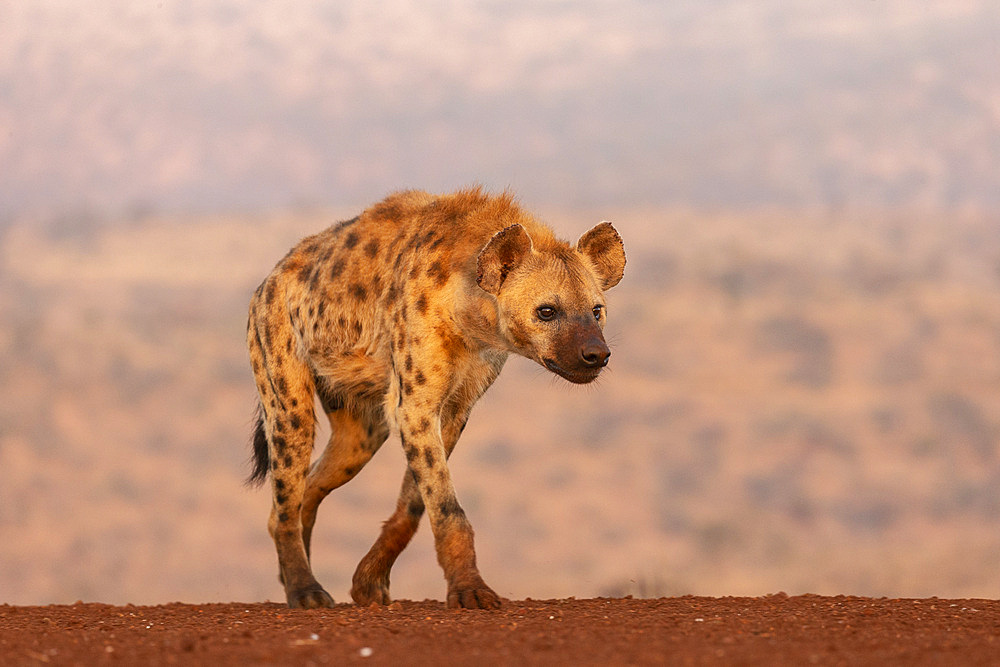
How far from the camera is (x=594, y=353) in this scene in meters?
5.57

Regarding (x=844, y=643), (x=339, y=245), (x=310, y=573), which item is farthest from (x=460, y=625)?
(x=339, y=245)

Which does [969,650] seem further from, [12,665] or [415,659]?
[12,665]

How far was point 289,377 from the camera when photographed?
705cm

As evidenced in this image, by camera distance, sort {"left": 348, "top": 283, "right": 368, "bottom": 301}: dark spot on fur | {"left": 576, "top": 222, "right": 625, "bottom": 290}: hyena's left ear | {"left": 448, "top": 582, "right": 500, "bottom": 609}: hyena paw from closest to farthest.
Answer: {"left": 448, "top": 582, "right": 500, "bottom": 609}: hyena paw → {"left": 576, "top": 222, "right": 625, "bottom": 290}: hyena's left ear → {"left": 348, "top": 283, "right": 368, "bottom": 301}: dark spot on fur

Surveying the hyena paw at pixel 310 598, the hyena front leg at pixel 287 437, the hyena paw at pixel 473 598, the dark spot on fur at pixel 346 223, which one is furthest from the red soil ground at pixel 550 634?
the dark spot on fur at pixel 346 223

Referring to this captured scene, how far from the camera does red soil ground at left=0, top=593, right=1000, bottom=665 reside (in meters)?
4.02

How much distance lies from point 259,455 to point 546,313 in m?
2.65

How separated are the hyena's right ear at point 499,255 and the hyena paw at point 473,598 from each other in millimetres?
1313

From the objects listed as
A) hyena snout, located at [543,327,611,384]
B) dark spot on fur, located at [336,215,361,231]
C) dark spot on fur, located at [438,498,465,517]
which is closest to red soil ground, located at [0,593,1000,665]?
dark spot on fur, located at [438,498,465,517]

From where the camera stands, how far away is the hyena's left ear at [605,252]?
20.6 ft

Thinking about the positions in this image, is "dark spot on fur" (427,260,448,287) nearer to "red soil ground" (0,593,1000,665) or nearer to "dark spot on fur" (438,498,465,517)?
"dark spot on fur" (438,498,465,517)

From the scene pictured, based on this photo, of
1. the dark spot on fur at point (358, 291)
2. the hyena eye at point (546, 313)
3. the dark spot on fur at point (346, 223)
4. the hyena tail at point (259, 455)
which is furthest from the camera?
the hyena tail at point (259, 455)

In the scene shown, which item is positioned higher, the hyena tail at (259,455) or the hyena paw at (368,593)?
the hyena tail at (259,455)

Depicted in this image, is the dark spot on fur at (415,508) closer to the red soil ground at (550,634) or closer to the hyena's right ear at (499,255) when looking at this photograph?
the red soil ground at (550,634)
